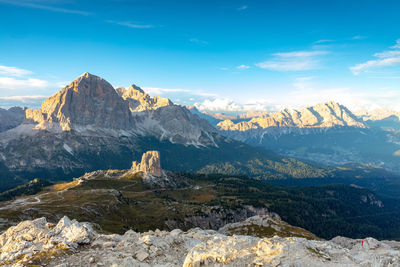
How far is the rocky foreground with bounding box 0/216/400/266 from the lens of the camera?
121 feet

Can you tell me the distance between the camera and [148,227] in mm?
191875

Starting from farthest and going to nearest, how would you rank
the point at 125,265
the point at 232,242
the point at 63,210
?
1. the point at 63,210
2. the point at 232,242
3. the point at 125,265

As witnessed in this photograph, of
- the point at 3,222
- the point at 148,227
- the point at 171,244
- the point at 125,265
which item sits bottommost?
the point at 148,227

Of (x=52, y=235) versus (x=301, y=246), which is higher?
(x=301, y=246)

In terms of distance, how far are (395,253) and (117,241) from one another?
50.6 metres

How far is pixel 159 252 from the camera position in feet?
150

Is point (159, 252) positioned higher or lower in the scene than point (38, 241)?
higher

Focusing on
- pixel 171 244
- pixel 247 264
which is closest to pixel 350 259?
pixel 247 264

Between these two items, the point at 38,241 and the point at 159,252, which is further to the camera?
the point at 38,241

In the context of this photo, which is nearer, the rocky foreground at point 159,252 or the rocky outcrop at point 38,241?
the rocky foreground at point 159,252

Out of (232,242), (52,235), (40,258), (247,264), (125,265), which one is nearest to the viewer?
(247,264)

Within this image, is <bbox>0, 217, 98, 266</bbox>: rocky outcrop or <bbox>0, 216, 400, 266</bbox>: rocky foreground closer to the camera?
<bbox>0, 216, 400, 266</bbox>: rocky foreground

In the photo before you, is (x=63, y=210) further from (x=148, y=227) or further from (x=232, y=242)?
(x=232, y=242)

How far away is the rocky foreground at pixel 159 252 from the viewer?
36781mm
